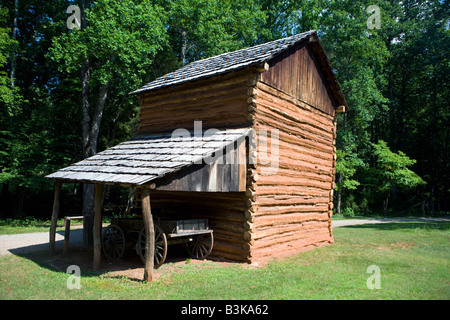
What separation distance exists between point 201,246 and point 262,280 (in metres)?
2.63

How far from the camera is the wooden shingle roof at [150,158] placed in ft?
23.9

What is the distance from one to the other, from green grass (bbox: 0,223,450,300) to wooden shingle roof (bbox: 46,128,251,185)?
87.8 inches

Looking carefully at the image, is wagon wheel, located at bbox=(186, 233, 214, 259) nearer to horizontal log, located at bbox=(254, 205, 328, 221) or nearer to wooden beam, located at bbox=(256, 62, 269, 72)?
horizontal log, located at bbox=(254, 205, 328, 221)

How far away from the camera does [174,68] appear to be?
22.1 m

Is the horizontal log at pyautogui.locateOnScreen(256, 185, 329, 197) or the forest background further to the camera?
the forest background

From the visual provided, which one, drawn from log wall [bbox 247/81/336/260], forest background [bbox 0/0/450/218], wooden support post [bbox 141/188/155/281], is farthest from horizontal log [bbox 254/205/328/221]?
forest background [bbox 0/0/450/218]

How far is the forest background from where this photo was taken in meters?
17.5

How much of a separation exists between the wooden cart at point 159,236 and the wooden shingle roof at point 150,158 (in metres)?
1.51

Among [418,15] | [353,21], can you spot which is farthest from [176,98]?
[418,15]

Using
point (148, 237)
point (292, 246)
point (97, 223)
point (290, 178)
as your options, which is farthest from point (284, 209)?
point (97, 223)

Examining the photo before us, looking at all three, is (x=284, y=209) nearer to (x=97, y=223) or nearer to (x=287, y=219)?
(x=287, y=219)

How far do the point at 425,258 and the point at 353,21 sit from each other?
21.2 meters

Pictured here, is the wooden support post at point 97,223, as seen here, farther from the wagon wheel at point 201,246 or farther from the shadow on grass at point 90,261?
the wagon wheel at point 201,246

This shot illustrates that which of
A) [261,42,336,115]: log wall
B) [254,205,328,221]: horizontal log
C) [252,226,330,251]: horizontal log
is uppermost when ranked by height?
[261,42,336,115]: log wall
